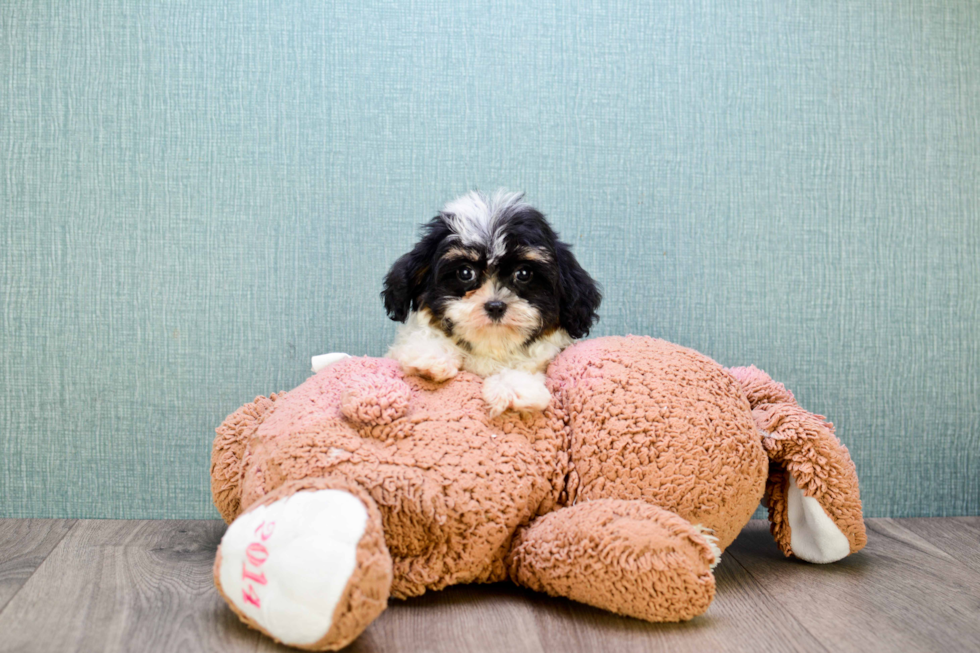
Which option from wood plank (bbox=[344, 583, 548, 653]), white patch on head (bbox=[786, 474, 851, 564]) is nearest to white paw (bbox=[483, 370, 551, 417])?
wood plank (bbox=[344, 583, 548, 653])

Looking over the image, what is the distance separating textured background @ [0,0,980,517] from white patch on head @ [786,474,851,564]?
46cm

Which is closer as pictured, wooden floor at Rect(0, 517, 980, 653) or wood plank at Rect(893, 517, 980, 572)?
wooden floor at Rect(0, 517, 980, 653)

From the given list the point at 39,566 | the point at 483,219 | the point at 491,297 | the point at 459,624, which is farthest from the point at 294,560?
the point at 39,566

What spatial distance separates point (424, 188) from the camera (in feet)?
6.08

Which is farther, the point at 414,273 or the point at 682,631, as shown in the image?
the point at 414,273

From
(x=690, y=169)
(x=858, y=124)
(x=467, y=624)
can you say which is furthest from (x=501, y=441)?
(x=858, y=124)

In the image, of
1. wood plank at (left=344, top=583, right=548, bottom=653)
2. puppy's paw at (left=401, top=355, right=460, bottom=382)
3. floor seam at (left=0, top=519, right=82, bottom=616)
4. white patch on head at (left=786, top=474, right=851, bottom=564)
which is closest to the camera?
wood plank at (left=344, top=583, right=548, bottom=653)

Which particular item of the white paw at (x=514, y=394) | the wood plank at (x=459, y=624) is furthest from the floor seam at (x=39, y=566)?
the white paw at (x=514, y=394)

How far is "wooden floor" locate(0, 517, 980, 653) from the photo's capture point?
116 centimetres

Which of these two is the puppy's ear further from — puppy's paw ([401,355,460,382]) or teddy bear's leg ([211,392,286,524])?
teddy bear's leg ([211,392,286,524])

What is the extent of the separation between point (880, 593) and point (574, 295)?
0.79 metres

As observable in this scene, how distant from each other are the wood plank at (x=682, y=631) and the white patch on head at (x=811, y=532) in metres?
0.23

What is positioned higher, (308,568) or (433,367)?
(433,367)

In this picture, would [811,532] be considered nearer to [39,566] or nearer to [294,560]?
[294,560]
